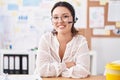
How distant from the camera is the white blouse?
1.78 metres

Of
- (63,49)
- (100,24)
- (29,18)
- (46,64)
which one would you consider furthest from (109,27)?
(46,64)

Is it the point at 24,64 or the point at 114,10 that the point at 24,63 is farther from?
the point at 114,10

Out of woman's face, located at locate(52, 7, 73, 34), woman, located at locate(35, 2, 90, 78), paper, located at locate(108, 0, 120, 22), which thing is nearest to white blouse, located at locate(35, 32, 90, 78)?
woman, located at locate(35, 2, 90, 78)

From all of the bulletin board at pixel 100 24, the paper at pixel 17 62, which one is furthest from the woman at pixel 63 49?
the bulletin board at pixel 100 24

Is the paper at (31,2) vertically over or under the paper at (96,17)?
over

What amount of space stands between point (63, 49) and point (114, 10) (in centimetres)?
154

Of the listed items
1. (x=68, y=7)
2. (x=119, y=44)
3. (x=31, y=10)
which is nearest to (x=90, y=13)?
(x=119, y=44)

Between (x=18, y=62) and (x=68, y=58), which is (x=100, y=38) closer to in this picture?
(x=18, y=62)

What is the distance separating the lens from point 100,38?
10.6 feet

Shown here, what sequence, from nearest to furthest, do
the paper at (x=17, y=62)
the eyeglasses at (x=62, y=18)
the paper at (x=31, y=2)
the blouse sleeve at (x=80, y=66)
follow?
the blouse sleeve at (x=80, y=66)
the eyeglasses at (x=62, y=18)
the paper at (x=17, y=62)
the paper at (x=31, y=2)

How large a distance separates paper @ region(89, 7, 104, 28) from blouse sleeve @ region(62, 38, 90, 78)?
1.29 m

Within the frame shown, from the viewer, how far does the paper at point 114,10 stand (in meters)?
3.21

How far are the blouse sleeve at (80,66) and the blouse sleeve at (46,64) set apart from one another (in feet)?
0.19

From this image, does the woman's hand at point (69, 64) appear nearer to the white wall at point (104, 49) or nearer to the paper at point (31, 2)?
the white wall at point (104, 49)
